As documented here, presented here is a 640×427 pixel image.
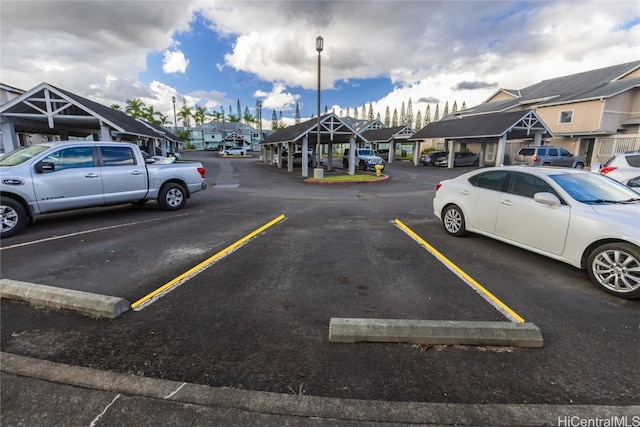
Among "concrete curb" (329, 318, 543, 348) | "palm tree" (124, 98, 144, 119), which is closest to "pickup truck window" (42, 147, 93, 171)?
"concrete curb" (329, 318, 543, 348)

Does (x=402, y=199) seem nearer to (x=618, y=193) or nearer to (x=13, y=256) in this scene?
(x=618, y=193)

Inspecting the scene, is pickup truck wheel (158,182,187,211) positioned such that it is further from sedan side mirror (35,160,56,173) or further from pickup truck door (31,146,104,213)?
sedan side mirror (35,160,56,173)

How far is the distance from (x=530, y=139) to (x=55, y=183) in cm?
3558

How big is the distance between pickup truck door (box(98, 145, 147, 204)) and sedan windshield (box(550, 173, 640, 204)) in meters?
9.13

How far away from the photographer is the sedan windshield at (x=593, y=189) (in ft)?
15.0

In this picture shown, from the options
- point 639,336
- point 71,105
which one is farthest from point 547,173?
point 71,105

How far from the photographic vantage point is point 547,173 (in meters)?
5.09

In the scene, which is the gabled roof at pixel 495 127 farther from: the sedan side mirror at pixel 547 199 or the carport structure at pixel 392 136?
the sedan side mirror at pixel 547 199

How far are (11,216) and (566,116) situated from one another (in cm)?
3867

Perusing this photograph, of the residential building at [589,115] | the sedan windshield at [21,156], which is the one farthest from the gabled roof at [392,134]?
the sedan windshield at [21,156]

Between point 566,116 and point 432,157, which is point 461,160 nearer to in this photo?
point 432,157

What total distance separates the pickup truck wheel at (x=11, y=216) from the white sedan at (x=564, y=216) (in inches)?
354

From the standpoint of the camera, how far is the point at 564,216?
4453 millimetres

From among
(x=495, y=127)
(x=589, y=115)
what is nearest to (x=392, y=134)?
(x=495, y=127)
